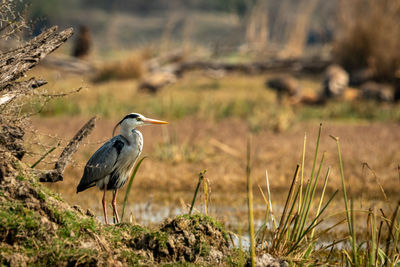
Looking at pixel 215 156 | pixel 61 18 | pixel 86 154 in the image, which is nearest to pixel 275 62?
pixel 215 156

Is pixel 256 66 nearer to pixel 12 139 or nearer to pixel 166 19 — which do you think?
pixel 12 139

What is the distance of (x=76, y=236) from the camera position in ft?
11.4

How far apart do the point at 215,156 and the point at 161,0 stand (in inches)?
1498

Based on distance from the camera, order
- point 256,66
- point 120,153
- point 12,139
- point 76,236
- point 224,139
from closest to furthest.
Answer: point 76,236
point 12,139
point 120,153
point 224,139
point 256,66

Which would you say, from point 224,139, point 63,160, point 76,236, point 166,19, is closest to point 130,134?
point 63,160

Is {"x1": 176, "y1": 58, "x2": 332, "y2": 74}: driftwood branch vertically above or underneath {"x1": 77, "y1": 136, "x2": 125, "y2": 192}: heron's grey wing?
underneath

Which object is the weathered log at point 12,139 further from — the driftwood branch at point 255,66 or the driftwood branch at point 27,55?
the driftwood branch at point 255,66

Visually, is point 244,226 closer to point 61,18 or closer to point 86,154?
point 86,154

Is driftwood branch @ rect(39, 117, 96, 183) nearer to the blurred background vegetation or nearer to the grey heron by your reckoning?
the grey heron

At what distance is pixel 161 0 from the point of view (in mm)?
45531

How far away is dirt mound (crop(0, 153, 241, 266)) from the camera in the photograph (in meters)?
3.30

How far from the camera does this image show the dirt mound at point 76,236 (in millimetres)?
3301

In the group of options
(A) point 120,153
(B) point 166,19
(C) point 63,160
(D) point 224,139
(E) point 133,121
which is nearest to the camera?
(C) point 63,160

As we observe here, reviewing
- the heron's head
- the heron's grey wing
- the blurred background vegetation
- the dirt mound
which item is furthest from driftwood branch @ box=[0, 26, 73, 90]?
the blurred background vegetation
